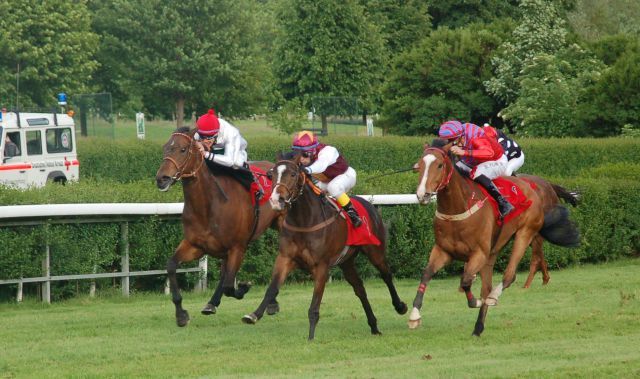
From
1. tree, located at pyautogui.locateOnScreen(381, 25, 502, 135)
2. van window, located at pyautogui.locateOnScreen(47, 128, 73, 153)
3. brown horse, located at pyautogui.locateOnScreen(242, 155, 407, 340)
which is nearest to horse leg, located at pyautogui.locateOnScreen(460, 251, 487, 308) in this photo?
brown horse, located at pyautogui.locateOnScreen(242, 155, 407, 340)

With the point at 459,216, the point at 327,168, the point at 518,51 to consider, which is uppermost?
the point at 518,51

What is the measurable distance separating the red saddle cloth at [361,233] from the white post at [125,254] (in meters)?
3.18

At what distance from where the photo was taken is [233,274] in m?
10.7

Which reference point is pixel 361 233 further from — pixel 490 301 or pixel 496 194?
pixel 496 194

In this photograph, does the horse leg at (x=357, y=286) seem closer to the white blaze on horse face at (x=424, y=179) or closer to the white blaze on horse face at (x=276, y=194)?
the white blaze on horse face at (x=424, y=179)

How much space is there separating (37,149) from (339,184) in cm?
1427

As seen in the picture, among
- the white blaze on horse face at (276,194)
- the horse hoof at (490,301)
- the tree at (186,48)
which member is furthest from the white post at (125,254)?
the tree at (186,48)

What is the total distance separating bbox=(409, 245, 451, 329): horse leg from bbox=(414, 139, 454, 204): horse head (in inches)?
24.6

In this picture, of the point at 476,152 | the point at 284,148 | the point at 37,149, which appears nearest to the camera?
the point at 476,152

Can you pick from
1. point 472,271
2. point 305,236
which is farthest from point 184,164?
point 472,271

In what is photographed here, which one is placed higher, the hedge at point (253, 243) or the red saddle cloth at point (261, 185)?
the red saddle cloth at point (261, 185)

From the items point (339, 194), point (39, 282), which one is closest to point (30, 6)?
point (39, 282)

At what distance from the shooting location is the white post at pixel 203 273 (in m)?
13.2

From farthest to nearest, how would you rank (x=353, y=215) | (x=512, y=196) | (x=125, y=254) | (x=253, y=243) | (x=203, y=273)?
(x=253, y=243) → (x=203, y=273) → (x=125, y=254) → (x=512, y=196) → (x=353, y=215)
